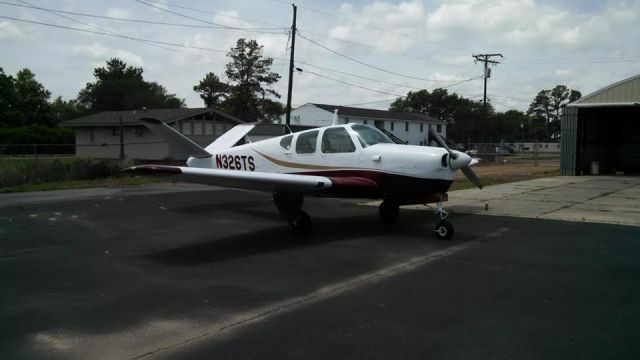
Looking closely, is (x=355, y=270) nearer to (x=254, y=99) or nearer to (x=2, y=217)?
(x=2, y=217)

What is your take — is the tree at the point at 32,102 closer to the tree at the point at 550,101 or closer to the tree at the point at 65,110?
the tree at the point at 65,110

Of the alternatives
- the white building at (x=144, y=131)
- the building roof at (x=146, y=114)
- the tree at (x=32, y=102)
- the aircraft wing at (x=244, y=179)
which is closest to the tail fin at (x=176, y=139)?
the aircraft wing at (x=244, y=179)

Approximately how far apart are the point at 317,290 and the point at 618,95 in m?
27.4

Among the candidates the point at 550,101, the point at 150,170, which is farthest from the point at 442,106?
the point at 150,170

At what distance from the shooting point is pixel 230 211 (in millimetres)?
13234

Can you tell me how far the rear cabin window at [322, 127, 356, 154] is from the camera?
10266mm

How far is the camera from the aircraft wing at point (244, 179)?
25.9 ft

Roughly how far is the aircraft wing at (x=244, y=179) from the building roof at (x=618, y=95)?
79.2 feet

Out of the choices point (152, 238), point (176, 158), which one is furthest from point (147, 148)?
point (152, 238)

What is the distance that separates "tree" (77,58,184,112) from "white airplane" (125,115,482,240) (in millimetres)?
81409

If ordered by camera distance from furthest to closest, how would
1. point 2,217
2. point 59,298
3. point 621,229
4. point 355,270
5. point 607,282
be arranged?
point 2,217
point 621,229
point 355,270
point 607,282
point 59,298

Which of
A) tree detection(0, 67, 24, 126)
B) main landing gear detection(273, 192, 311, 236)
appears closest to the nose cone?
main landing gear detection(273, 192, 311, 236)

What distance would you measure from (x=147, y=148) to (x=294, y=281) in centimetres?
3710

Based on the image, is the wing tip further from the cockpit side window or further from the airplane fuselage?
the cockpit side window
